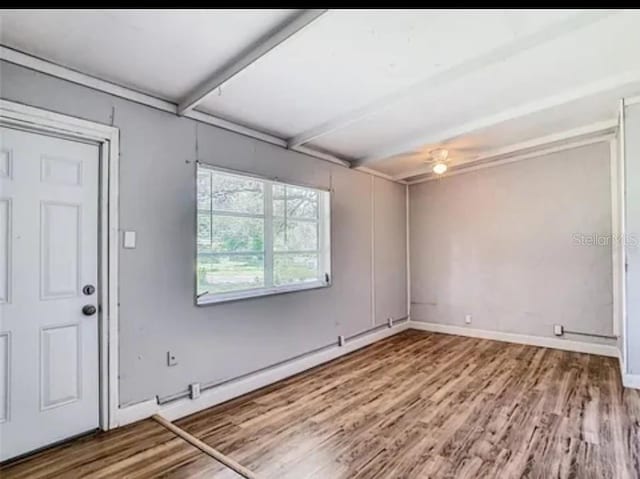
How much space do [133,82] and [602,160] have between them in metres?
5.09

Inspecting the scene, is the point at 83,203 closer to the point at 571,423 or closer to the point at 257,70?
the point at 257,70

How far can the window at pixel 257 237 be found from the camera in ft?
10.6

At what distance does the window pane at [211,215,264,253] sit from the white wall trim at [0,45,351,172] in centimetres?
82

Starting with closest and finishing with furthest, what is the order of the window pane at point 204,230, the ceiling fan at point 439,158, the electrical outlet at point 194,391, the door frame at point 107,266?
1. the door frame at point 107,266
2. the electrical outlet at point 194,391
3. the window pane at point 204,230
4. the ceiling fan at point 439,158

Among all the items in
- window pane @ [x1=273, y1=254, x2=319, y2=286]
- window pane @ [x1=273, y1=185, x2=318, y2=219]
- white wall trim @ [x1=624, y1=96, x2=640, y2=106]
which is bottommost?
window pane @ [x1=273, y1=254, x2=319, y2=286]

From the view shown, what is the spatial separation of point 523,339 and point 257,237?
391 centimetres

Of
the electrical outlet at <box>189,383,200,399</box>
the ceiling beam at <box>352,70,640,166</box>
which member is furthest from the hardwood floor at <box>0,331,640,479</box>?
the ceiling beam at <box>352,70,640,166</box>

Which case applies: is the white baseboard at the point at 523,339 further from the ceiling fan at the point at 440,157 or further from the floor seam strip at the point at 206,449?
the floor seam strip at the point at 206,449

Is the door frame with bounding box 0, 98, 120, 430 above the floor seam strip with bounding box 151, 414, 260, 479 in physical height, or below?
above


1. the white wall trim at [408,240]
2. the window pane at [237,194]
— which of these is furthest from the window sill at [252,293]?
the white wall trim at [408,240]

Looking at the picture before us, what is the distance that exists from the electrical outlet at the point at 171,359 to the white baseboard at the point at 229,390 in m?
0.28

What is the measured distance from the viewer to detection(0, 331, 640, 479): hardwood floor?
2154 mm

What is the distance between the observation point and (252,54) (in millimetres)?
2225

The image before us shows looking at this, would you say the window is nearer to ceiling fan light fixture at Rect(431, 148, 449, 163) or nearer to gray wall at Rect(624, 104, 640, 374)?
ceiling fan light fixture at Rect(431, 148, 449, 163)
